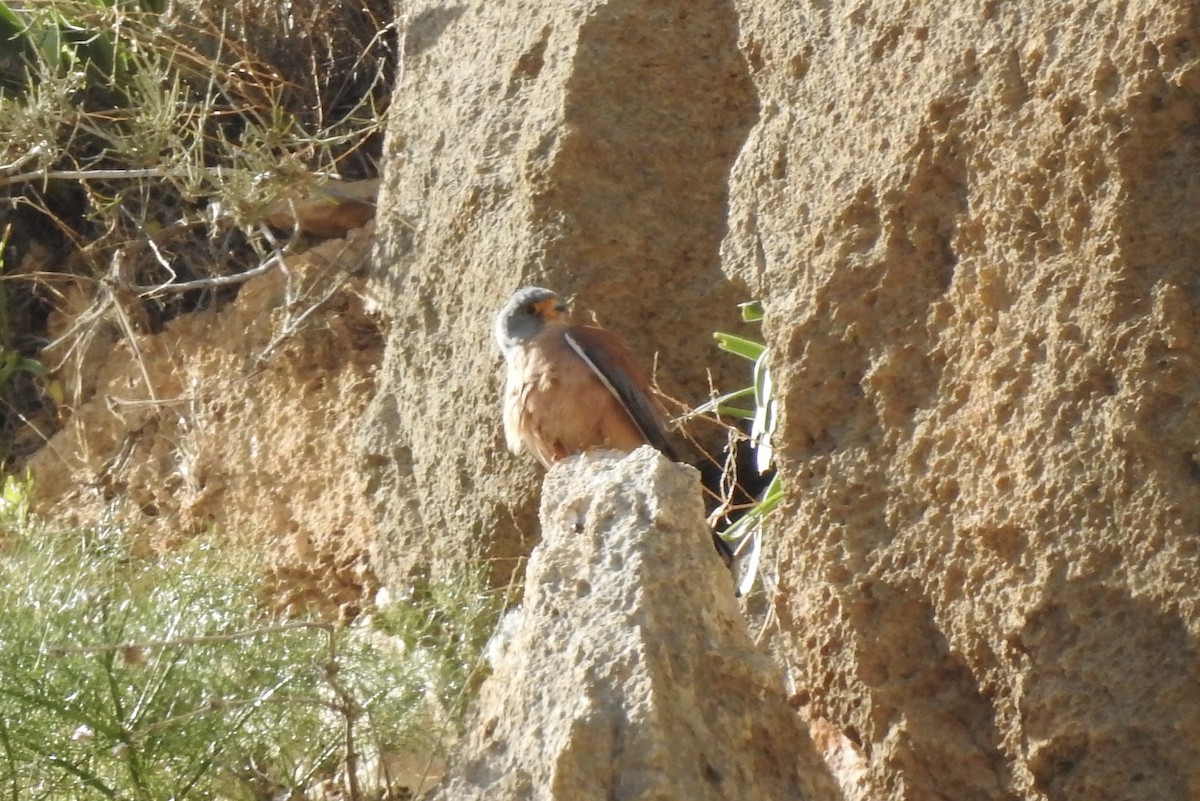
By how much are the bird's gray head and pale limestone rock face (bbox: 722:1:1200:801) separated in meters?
1.42

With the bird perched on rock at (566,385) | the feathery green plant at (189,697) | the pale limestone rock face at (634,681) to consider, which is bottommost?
the pale limestone rock face at (634,681)

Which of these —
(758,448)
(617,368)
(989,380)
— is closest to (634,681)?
(989,380)

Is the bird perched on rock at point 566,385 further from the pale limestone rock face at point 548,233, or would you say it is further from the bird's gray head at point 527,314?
the pale limestone rock face at point 548,233

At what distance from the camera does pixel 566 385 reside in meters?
4.69

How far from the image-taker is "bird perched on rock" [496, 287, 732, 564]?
4.62 metres

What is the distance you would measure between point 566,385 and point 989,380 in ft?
6.55

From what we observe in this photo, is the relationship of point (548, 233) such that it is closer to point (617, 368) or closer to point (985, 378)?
point (617, 368)

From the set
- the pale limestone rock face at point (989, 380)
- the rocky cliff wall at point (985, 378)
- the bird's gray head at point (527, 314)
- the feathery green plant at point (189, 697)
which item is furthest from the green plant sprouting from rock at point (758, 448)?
the bird's gray head at point (527, 314)

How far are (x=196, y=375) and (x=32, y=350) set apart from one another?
0.87 meters

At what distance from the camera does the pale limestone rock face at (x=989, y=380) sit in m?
2.60

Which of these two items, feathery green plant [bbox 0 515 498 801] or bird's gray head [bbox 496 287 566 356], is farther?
bird's gray head [bbox 496 287 566 356]

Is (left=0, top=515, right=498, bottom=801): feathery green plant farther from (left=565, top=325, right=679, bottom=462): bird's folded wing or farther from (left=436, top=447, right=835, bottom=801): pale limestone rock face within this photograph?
(left=565, top=325, right=679, bottom=462): bird's folded wing

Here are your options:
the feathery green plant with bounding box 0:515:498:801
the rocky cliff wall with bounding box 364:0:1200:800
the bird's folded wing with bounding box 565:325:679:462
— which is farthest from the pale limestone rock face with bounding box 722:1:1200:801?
the bird's folded wing with bounding box 565:325:679:462

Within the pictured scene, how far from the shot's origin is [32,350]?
665 cm
